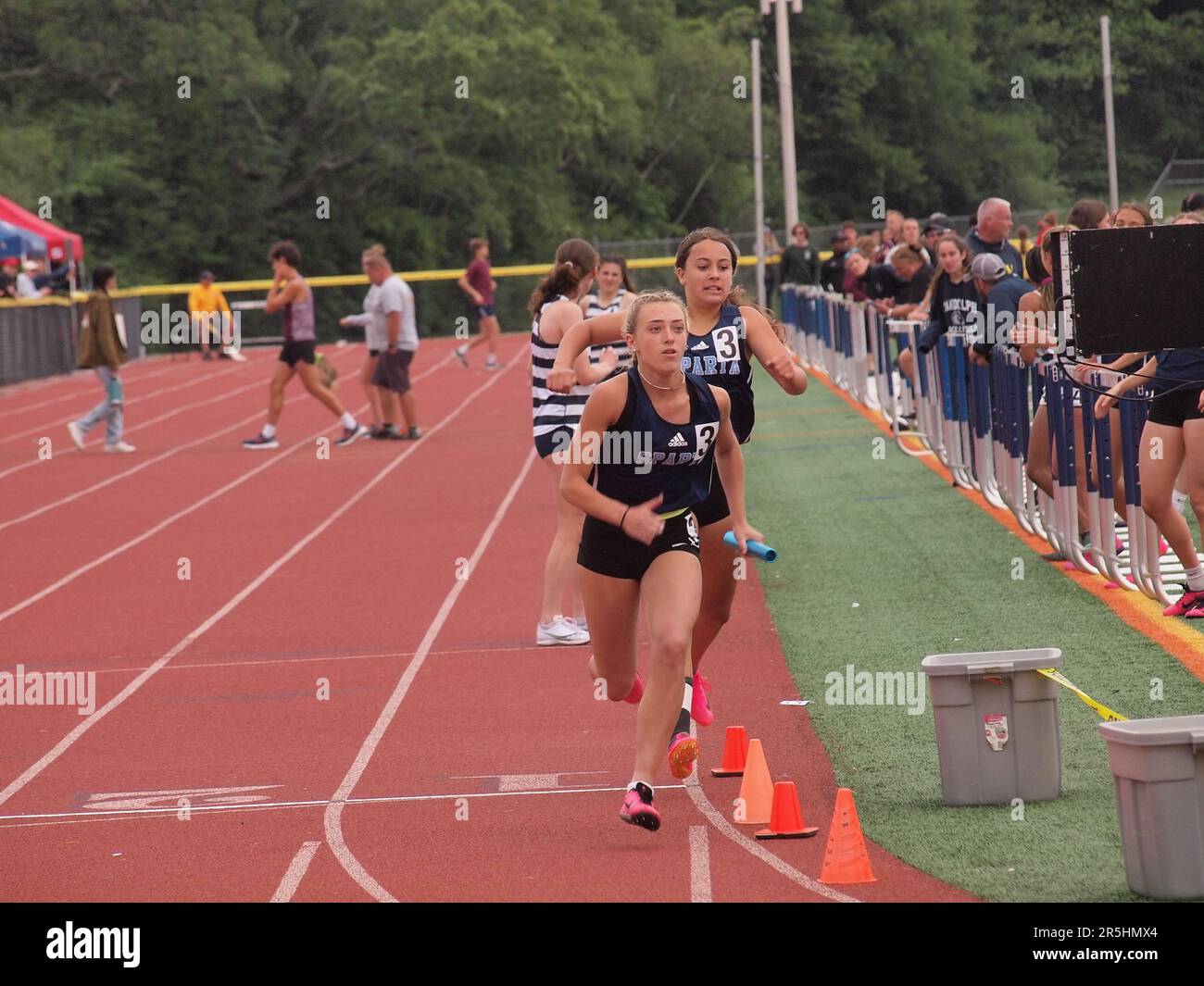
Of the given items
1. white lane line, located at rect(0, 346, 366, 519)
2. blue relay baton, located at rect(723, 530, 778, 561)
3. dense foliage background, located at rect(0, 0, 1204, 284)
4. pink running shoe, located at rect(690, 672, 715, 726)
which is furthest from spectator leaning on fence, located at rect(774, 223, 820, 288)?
blue relay baton, located at rect(723, 530, 778, 561)

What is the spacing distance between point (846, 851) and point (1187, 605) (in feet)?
14.3

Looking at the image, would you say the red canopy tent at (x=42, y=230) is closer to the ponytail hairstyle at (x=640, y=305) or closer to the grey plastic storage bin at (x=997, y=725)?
the ponytail hairstyle at (x=640, y=305)

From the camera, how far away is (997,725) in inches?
277

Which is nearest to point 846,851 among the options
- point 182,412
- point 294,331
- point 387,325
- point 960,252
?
point 960,252

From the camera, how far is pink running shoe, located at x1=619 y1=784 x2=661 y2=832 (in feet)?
22.4

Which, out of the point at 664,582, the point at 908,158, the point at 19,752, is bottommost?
the point at 19,752

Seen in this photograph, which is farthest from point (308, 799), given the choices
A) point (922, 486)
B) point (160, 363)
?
point (160, 363)

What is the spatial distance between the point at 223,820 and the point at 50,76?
1886 inches

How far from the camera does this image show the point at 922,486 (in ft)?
53.7

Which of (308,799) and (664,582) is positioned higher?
(664,582)

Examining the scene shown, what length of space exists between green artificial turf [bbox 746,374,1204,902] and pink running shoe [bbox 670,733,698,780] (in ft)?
2.10

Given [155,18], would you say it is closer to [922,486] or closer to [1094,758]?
[922,486]

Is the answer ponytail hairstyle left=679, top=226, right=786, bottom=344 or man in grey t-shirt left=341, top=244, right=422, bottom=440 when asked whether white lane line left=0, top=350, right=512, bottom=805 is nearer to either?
man in grey t-shirt left=341, top=244, right=422, bottom=440

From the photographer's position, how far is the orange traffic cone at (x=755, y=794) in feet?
23.7
